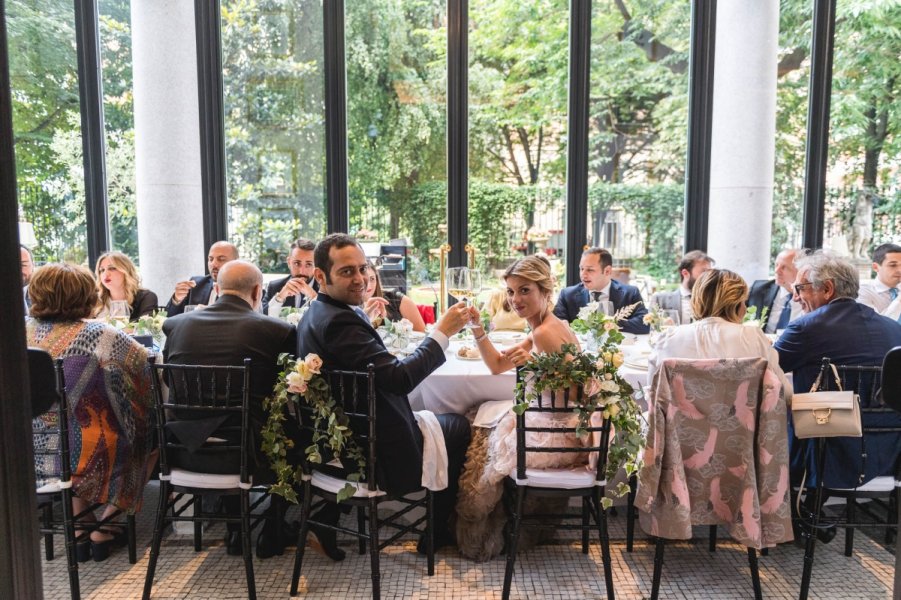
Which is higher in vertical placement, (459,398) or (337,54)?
(337,54)

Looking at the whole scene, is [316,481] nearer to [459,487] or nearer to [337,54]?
[459,487]

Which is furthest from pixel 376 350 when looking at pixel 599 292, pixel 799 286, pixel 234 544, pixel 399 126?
pixel 399 126

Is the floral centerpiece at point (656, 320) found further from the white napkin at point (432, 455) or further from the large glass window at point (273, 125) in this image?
the large glass window at point (273, 125)

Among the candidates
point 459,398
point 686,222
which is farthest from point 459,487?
point 686,222

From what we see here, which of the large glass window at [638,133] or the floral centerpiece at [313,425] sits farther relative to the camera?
the large glass window at [638,133]

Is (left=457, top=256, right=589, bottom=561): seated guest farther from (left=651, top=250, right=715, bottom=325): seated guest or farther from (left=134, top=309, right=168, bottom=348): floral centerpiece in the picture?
(left=651, top=250, right=715, bottom=325): seated guest

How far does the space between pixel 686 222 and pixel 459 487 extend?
3983 mm

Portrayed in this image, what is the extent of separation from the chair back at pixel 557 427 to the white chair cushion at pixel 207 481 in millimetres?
1127

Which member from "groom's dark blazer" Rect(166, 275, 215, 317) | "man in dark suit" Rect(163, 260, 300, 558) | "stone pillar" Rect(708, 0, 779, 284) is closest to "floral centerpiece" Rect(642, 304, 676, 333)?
"man in dark suit" Rect(163, 260, 300, 558)

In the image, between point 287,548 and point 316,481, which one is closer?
point 316,481

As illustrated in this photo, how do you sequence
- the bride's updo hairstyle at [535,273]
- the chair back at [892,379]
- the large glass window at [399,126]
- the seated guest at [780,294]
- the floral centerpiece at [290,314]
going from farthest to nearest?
the large glass window at [399,126] → the seated guest at [780,294] → the floral centerpiece at [290,314] → the bride's updo hairstyle at [535,273] → the chair back at [892,379]

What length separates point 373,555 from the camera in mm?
2473

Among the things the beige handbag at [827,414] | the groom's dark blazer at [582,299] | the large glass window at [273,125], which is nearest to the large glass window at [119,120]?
the large glass window at [273,125]

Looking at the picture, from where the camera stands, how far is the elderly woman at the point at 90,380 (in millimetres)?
2662
